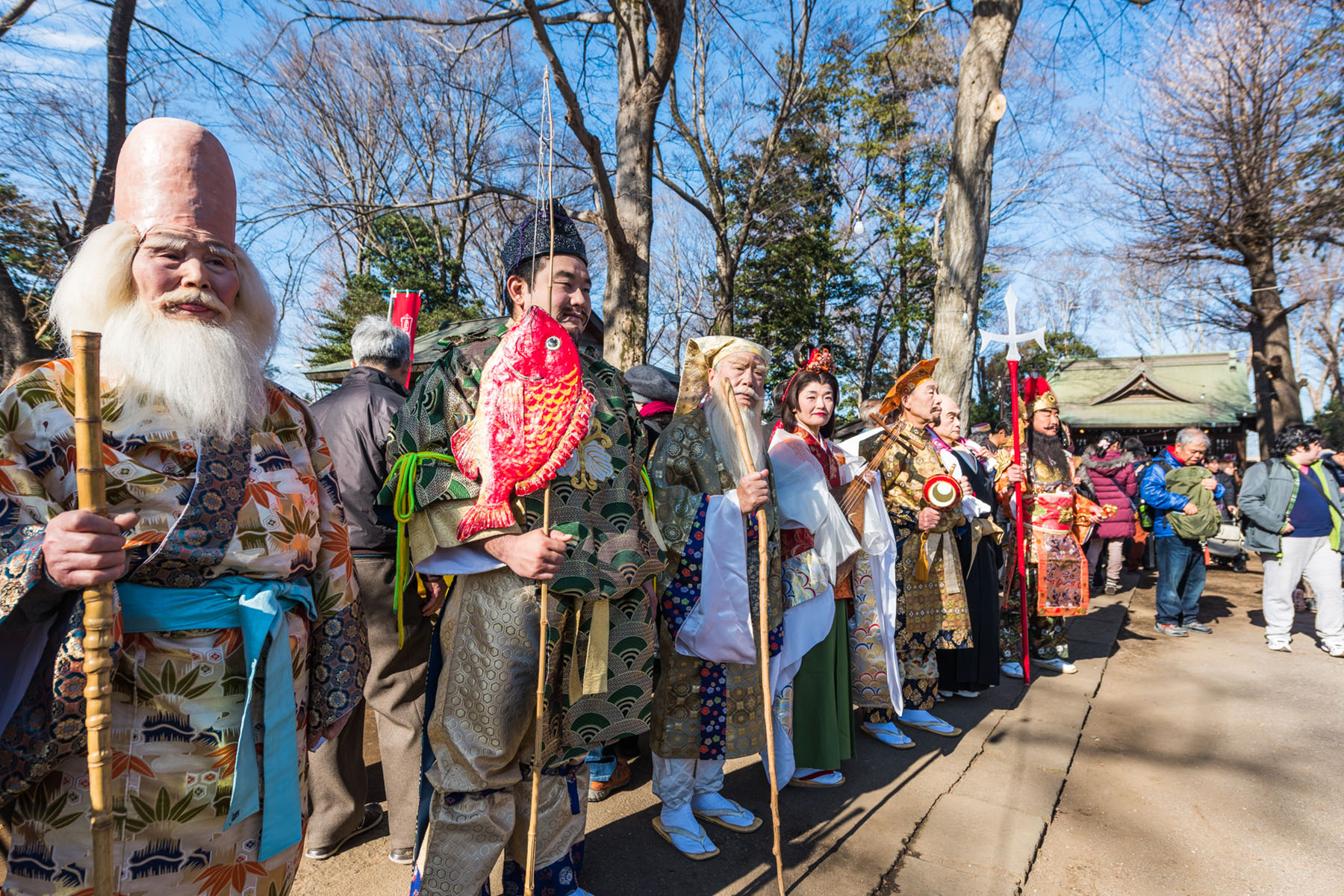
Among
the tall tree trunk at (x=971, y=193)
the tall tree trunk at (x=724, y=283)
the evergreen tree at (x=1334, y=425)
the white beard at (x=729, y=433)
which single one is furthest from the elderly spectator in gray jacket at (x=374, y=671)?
the evergreen tree at (x=1334, y=425)

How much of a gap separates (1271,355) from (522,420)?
53.2ft

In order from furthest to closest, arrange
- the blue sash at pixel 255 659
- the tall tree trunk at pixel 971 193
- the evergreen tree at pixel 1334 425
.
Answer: the evergreen tree at pixel 1334 425
the tall tree trunk at pixel 971 193
the blue sash at pixel 255 659

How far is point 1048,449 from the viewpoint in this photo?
17.4 ft

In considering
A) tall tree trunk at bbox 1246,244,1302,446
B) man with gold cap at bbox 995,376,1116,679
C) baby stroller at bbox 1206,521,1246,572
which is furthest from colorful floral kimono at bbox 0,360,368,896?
tall tree trunk at bbox 1246,244,1302,446

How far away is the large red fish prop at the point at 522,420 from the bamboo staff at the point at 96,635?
81 centimetres

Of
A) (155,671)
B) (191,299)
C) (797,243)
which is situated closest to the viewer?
(155,671)

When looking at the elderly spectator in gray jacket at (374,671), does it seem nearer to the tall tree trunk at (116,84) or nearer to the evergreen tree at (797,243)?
the tall tree trunk at (116,84)

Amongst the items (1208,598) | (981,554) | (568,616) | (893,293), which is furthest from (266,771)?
(893,293)

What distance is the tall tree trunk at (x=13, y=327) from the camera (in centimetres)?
397

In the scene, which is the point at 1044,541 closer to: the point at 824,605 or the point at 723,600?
the point at 824,605

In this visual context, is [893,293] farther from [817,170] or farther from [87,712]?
[87,712]

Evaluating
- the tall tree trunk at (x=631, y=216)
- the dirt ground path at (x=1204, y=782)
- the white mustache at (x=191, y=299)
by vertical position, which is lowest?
the dirt ground path at (x=1204, y=782)

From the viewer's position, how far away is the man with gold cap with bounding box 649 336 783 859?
8.70 feet

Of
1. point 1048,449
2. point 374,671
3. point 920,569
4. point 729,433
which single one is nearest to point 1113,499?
point 1048,449
